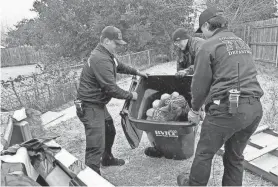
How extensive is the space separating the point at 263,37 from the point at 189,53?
9042mm

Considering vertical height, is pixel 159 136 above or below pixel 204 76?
below

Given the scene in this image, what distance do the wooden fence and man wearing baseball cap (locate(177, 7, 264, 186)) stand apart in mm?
9530

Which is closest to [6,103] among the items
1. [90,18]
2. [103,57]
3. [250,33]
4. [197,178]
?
[103,57]

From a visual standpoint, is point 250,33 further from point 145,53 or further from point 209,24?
point 209,24

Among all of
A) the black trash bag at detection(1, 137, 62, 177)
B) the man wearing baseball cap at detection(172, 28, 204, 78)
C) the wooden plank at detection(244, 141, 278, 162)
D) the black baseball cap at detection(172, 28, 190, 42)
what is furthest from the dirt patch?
the black baseball cap at detection(172, 28, 190, 42)

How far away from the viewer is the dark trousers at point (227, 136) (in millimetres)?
2568

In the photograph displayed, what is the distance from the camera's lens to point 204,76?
2633 millimetres

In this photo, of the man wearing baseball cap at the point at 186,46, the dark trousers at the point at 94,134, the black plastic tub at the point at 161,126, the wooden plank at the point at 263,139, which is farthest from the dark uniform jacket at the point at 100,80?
the wooden plank at the point at 263,139

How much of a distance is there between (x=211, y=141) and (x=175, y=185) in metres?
1.13

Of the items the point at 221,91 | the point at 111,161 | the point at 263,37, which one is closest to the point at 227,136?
the point at 221,91

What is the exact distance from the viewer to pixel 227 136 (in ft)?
8.70

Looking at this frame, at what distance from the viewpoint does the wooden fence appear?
1133 centimetres

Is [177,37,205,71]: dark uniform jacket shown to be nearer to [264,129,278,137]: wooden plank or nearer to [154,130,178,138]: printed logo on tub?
[264,129,278,137]: wooden plank

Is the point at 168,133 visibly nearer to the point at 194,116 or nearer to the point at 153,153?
the point at 194,116
